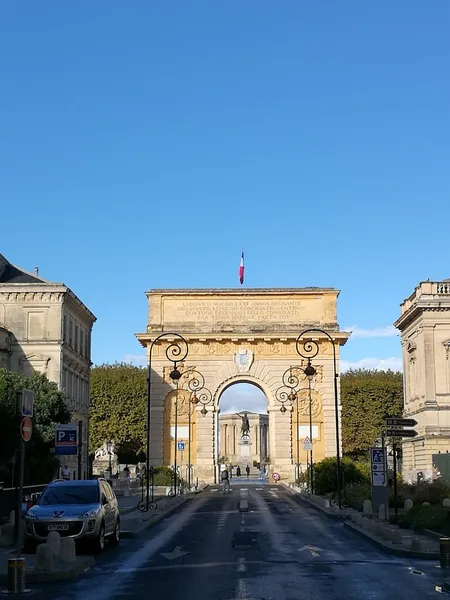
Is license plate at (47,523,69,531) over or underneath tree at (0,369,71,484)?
underneath

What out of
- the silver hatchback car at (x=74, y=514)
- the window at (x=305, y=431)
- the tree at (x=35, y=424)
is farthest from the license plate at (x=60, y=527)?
the window at (x=305, y=431)

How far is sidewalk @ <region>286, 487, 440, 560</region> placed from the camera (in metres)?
18.6

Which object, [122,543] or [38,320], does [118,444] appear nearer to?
[38,320]

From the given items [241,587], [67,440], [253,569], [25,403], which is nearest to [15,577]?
[25,403]

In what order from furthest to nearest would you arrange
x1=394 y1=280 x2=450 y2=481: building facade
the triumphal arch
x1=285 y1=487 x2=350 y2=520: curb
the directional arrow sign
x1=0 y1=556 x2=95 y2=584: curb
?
the triumphal arch → x1=394 y1=280 x2=450 y2=481: building facade → x1=285 y1=487 x2=350 y2=520: curb → the directional arrow sign → x1=0 y1=556 x2=95 y2=584: curb

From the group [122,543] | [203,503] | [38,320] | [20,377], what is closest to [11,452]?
[20,377]

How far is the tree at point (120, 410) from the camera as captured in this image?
8269cm

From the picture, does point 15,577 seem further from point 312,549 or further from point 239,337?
point 239,337

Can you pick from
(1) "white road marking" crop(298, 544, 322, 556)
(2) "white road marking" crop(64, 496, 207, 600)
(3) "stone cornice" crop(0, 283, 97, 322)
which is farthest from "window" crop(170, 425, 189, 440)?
(1) "white road marking" crop(298, 544, 322, 556)

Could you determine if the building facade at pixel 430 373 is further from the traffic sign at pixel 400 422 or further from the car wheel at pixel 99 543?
the car wheel at pixel 99 543

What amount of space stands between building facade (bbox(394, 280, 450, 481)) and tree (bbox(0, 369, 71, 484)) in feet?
73.0

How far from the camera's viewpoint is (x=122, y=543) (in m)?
22.4

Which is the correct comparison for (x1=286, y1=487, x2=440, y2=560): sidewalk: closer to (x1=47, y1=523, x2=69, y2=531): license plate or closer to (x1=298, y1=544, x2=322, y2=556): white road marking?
(x1=298, y1=544, x2=322, y2=556): white road marking

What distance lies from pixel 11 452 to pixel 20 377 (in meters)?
5.53
